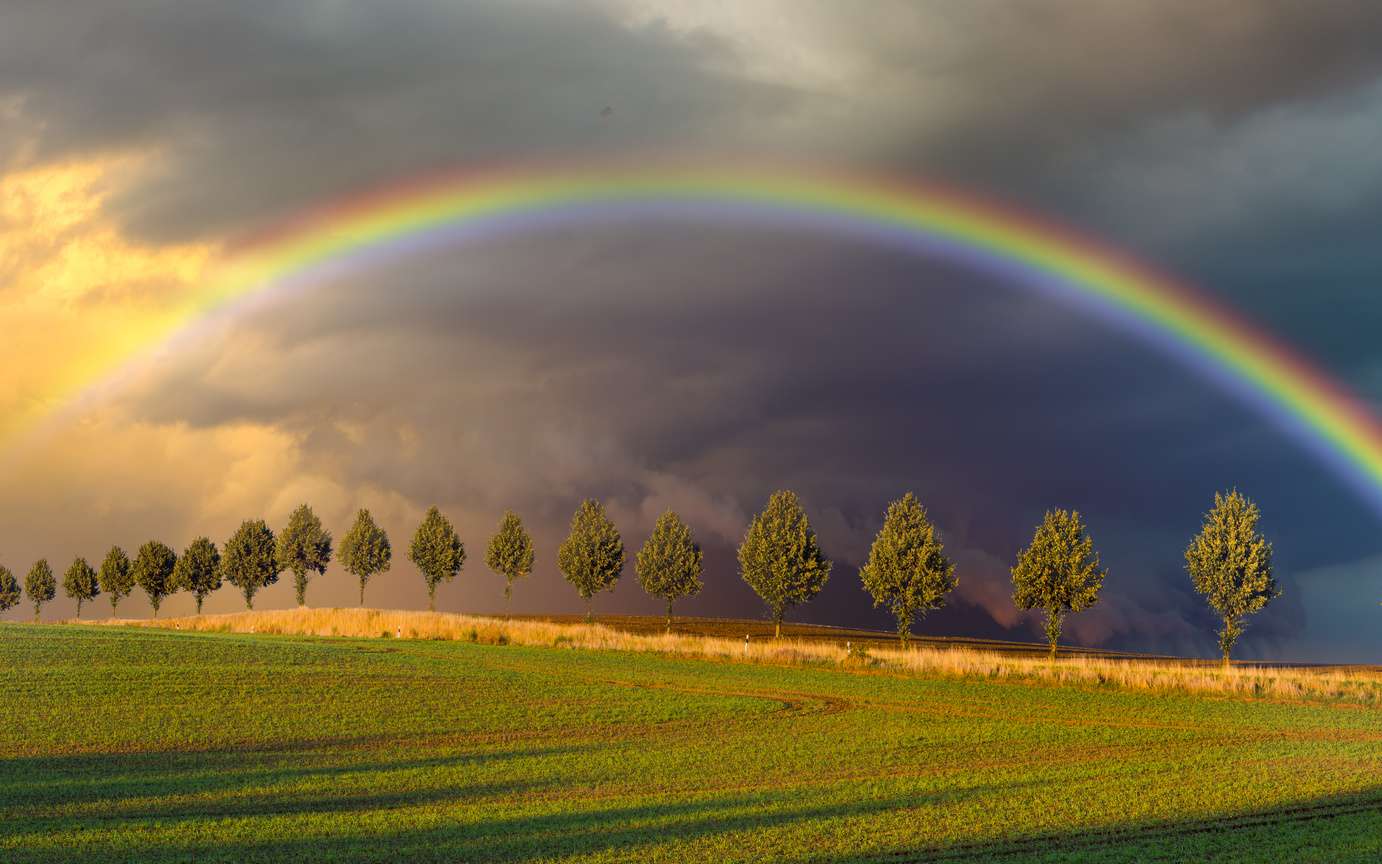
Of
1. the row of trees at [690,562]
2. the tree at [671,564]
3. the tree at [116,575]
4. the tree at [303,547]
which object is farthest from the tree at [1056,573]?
the tree at [116,575]

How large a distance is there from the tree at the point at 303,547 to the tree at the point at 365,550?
474 cm

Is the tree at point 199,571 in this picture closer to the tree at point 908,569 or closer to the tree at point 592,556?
the tree at point 592,556

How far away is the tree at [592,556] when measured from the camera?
107 m

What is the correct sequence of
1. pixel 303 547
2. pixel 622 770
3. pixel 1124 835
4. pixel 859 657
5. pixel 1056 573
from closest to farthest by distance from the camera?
pixel 1124 835 < pixel 622 770 < pixel 859 657 < pixel 1056 573 < pixel 303 547

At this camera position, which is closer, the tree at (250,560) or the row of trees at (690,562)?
the row of trees at (690,562)

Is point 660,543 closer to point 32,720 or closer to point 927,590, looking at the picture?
point 927,590

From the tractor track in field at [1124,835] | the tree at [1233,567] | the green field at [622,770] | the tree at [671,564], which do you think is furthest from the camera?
the tree at [671,564]

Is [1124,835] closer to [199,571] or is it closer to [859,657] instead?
[859,657]

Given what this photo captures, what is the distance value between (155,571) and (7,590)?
108 ft

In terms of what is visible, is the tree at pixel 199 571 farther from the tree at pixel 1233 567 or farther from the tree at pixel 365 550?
the tree at pixel 1233 567

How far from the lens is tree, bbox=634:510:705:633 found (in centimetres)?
10119

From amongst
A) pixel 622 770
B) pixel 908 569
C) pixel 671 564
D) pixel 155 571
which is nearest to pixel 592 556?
pixel 671 564

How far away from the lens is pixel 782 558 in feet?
287

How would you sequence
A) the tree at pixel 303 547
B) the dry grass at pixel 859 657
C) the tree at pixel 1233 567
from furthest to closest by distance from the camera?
the tree at pixel 303 547, the tree at pixel 1233 567, the dry grass at pixel 859 657
